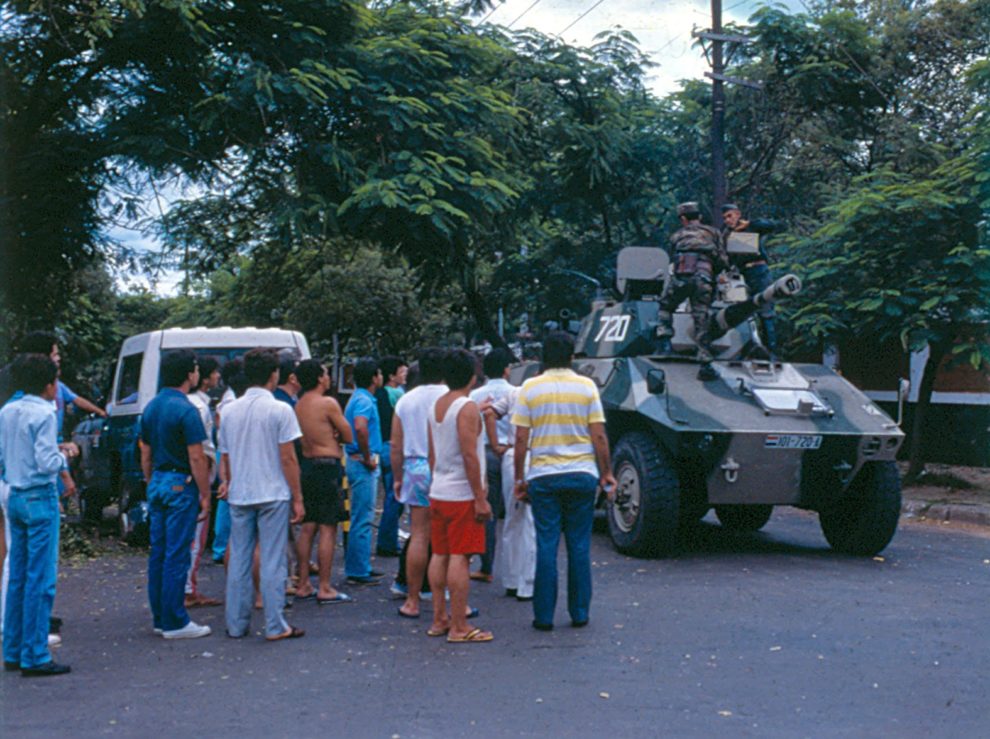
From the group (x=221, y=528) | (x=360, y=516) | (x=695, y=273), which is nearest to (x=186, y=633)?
(x=360, y=516)

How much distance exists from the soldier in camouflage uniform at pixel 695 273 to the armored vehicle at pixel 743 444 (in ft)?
0.57

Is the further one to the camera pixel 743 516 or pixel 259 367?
pixel 743 516

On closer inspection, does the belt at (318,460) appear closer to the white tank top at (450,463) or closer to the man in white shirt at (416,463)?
the man in white shirt at (416,463)

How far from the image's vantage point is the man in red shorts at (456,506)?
7066 millimetres

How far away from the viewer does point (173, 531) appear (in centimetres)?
720

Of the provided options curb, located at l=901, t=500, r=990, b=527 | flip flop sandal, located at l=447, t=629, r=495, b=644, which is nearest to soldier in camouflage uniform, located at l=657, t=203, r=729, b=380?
curb, located at l=901, t=500, r=990, b=527

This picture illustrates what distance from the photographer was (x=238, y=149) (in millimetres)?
14273

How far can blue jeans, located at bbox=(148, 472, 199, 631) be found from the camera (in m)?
7.19

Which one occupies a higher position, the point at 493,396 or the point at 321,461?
the point at 493,396

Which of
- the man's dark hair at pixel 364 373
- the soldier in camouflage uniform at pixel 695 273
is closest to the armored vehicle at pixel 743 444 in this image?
the soldier in camouflage uniform at pixel 695 273

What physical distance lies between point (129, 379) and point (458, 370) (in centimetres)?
571

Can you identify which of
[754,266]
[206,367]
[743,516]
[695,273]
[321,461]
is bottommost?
[743,516]

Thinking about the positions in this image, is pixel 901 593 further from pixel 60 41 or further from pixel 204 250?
pixel 204 250

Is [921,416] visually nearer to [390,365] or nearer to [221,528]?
[390,365]
